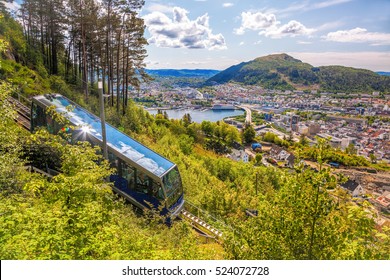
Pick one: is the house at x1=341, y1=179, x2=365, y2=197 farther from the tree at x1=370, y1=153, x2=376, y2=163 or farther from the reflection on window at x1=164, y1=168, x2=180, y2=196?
the tree at x1=370, y1=153, x2=376, y2=163

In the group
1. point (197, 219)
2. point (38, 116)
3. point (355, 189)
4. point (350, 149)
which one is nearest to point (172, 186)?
point (197, 219)

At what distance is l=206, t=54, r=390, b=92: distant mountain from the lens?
9190 centimetres

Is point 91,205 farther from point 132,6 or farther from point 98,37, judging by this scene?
point 98,37

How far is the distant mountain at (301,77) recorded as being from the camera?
3618 inches

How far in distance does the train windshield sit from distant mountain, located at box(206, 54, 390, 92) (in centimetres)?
7875

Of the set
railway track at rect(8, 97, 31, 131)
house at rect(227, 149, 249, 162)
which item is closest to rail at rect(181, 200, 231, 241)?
railway track at rect(8, 97, 31, 131)

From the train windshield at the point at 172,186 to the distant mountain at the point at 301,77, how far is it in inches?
3101

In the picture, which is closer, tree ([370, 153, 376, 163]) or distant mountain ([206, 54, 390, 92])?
tree ([370, 153, 376, 163])

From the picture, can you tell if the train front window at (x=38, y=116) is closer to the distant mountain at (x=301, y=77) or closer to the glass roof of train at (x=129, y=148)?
the glass roof of train at (x=129, y=148)

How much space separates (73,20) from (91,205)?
21.1 metres

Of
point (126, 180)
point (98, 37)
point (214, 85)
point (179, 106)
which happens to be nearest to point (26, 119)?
point (126, 180)

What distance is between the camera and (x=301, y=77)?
15738 cm

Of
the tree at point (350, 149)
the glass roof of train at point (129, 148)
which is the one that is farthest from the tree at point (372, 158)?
the glass roof of train at point (129, 148)
